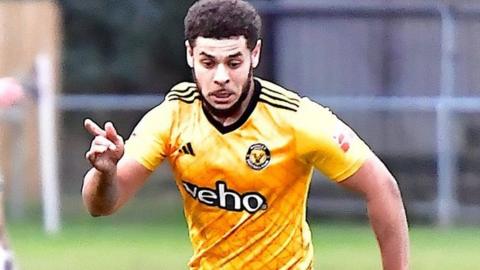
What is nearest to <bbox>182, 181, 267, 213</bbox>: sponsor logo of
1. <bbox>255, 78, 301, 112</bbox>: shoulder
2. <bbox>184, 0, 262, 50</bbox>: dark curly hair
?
<bbox>255, 78, 301, 112</bbox>: shoulder

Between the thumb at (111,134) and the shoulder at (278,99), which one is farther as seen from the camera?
the shoulder at (278,99)

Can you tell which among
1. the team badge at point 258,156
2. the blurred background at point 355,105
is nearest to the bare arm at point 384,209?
the team badge at point 258,156

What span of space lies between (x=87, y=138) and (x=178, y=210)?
129 inches

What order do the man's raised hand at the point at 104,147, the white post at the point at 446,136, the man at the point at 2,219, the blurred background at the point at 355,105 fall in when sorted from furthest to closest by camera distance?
the blurred background at the point at 355,105
the white post at the point at 446,136
the man at the point at 2,219
the man's raised hand at the point at 104,147

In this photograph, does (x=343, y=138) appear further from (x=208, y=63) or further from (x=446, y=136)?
(x=446, y=136)

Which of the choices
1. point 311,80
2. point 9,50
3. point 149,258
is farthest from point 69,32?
point 149,258

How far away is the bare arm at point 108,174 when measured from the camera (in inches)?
218

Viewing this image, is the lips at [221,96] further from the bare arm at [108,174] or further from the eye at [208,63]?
the bare arm at [108,174]

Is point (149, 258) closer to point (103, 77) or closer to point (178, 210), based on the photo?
point (178, 210)

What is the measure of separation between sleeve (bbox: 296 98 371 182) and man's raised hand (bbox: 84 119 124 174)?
28.4 inches

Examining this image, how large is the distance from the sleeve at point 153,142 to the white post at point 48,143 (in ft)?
32.8

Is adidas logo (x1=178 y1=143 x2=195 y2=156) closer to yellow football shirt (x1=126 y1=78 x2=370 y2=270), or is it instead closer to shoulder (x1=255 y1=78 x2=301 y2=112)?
yellow football shirt (x1=126 y1=78 x2=370 y2=270)

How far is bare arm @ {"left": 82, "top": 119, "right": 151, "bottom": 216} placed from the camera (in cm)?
553

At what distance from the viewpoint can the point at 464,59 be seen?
16.6 m
